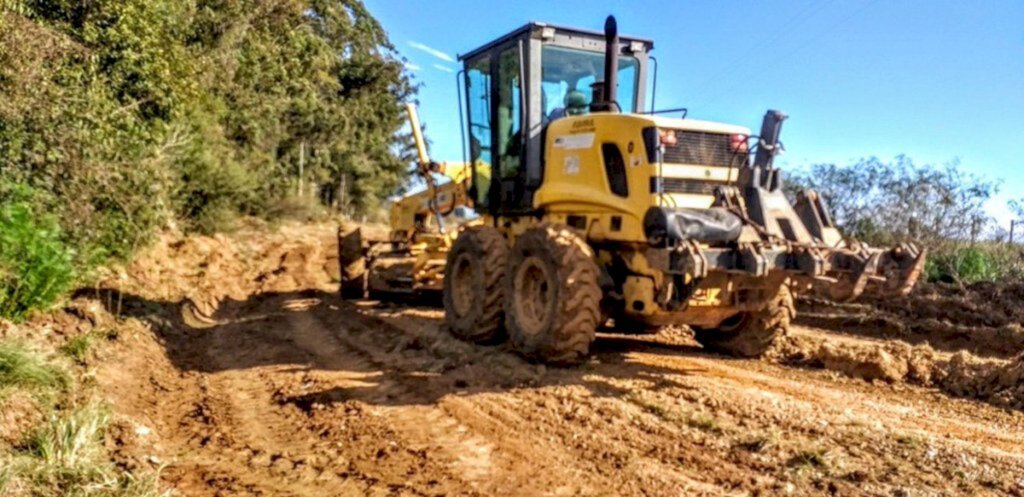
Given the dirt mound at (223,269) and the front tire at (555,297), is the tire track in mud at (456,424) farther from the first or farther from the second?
the dirt mound at (223,269)

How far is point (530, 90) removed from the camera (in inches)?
332

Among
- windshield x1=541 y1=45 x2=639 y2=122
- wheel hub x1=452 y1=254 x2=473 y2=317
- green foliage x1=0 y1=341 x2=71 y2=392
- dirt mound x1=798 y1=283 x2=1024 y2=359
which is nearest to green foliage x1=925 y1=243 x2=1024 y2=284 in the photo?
dirt mound x1=798 y1=283 x2=1024 y2=359

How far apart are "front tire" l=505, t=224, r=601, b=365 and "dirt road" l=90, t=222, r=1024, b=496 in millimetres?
207

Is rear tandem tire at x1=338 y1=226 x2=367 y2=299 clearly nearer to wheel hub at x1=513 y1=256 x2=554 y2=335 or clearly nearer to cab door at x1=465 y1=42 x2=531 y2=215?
cab door at x1=465 y1=42 x2=531 y2=215

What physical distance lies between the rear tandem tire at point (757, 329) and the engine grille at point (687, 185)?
3.86 feet

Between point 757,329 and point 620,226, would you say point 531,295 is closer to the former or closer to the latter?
point 620,226

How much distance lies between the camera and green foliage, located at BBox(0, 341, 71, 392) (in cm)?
533

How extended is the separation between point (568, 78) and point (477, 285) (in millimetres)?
2310

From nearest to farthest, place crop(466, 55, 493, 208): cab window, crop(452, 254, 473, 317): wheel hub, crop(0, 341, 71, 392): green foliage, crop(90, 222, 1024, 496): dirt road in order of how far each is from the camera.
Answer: crop(90, 222, 1024, 496): dirt road, crop(0, 341, 71, 392): green foliage, crop(452, 254, 473, 317): wheel hub, crop(466, 55, 493, 208): cab window

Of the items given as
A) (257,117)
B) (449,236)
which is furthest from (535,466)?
(257,117)

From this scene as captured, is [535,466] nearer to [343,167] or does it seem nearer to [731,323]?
[731,323]

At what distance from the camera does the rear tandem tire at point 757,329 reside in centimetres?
785

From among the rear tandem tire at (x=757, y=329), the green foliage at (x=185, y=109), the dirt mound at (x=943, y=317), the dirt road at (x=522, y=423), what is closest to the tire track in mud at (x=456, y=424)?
the dirt road at (x=522, y=423)

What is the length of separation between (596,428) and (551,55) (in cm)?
437
